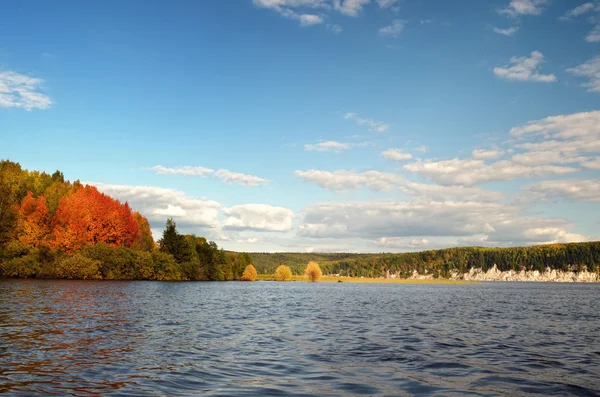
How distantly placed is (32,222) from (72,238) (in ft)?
34.9

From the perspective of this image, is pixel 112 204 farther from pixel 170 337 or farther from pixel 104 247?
pixel 170 337

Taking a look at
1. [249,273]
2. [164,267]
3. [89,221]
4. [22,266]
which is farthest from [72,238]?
[249,273]

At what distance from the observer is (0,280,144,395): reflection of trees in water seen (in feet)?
44.4

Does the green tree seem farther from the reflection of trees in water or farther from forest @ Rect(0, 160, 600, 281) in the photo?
the reflection of trees in water

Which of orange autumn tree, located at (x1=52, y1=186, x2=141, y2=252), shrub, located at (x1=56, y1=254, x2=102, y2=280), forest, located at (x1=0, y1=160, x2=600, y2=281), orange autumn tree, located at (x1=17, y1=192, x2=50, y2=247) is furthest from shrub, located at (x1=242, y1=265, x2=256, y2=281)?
orange autumn tree, located at (x1=17, y1=192, x2=50, y2=247)

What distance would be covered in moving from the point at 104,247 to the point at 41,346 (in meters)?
100

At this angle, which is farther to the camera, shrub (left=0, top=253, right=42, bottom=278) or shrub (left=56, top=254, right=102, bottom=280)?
shrub (left=56, top=254, right=102, bottom=280)

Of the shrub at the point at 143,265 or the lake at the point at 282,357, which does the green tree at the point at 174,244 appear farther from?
the lake at the point at 282,357

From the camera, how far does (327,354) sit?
805 inches

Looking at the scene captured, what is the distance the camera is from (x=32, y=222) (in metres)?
109

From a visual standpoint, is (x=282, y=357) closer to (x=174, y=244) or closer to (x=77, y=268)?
(x=77, y=268)

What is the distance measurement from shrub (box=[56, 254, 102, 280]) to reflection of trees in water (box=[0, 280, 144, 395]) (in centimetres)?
7399

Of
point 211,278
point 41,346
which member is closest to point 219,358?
point 41,346

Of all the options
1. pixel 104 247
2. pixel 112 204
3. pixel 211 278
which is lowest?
pixel 211 278
